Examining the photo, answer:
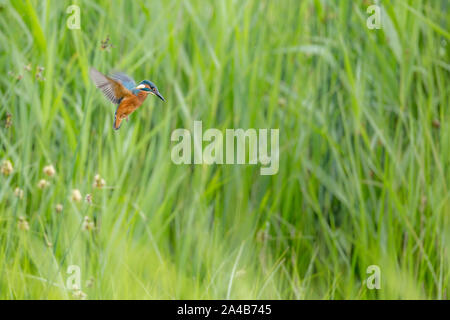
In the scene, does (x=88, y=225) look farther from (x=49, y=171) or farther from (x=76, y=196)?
(x=49, y=171)

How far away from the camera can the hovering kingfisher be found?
1575 mm

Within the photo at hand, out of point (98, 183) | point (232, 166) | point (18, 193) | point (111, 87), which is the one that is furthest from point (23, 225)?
point (232, 166)

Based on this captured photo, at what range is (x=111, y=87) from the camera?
61.9 inches

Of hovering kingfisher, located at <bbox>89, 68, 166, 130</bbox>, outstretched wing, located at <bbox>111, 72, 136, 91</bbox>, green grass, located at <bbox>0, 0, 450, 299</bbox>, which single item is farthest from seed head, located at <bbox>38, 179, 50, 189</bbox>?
outstretched wing, located at <bbox>111, 72, 136, 91</bbox>

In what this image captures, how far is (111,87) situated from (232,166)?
44 cm

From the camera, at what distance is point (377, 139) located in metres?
1.84

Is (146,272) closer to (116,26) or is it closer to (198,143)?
(198,143)

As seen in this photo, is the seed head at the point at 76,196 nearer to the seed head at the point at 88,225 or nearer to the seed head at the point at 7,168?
the seed head at the point at 88,225

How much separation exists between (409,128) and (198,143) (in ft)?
2.29

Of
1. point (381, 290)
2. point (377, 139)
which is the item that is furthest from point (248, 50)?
point (381, 290)

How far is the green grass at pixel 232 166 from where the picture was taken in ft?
5.37

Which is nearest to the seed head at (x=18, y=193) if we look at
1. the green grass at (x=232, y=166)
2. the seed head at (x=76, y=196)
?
the green grass at (x=232, y=166)

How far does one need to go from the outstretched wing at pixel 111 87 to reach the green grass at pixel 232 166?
3.8 inches
